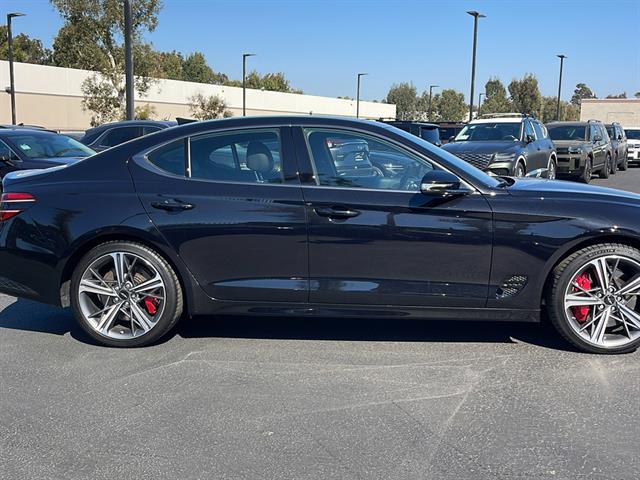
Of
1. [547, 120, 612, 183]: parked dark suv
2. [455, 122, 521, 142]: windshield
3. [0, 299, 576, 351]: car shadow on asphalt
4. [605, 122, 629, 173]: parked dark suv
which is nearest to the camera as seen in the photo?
[0, 299, 576, 351]: car shadow on asphalt

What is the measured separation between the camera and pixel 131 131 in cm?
1491

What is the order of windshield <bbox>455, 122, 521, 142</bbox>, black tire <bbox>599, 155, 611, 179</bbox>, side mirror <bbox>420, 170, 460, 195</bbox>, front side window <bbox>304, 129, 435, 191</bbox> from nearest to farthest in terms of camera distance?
side mirror <bbox>420, 170, 460, 195</bbox>
front side window <bbox>304, 129, 435, 191</bbox>
windshield <bbox>455, 122, 521, 142</bbox>
black tire <bbox>599, 155, 611, 179</bbox>

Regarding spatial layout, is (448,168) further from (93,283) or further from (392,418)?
(93,283)

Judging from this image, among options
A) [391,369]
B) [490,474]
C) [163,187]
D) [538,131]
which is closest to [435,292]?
[391,369]

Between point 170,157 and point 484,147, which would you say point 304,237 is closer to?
point 170,157

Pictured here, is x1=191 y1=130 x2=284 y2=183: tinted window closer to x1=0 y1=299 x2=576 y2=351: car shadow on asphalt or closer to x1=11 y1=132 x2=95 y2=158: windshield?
x1=0 y1=299 x2=576 y2=351: car shadow on asphalt

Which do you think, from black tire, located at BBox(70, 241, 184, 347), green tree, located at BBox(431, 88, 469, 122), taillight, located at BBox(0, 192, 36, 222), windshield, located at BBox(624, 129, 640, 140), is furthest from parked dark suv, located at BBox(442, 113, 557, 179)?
green tree, located at BBox(431, 88, 469, 122)

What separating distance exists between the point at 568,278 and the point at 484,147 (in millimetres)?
8798

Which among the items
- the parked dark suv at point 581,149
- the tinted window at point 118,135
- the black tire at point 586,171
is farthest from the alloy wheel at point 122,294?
the black tire at point 586,171

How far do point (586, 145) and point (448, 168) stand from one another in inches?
579

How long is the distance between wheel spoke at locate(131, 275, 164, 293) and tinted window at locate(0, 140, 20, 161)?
716 cm

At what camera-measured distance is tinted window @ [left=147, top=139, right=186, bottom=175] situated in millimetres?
4719

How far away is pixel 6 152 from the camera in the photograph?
10.8 metres

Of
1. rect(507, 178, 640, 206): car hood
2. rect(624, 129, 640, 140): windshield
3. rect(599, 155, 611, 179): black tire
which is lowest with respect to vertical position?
rect(599, 155, 611, 179): black tire
